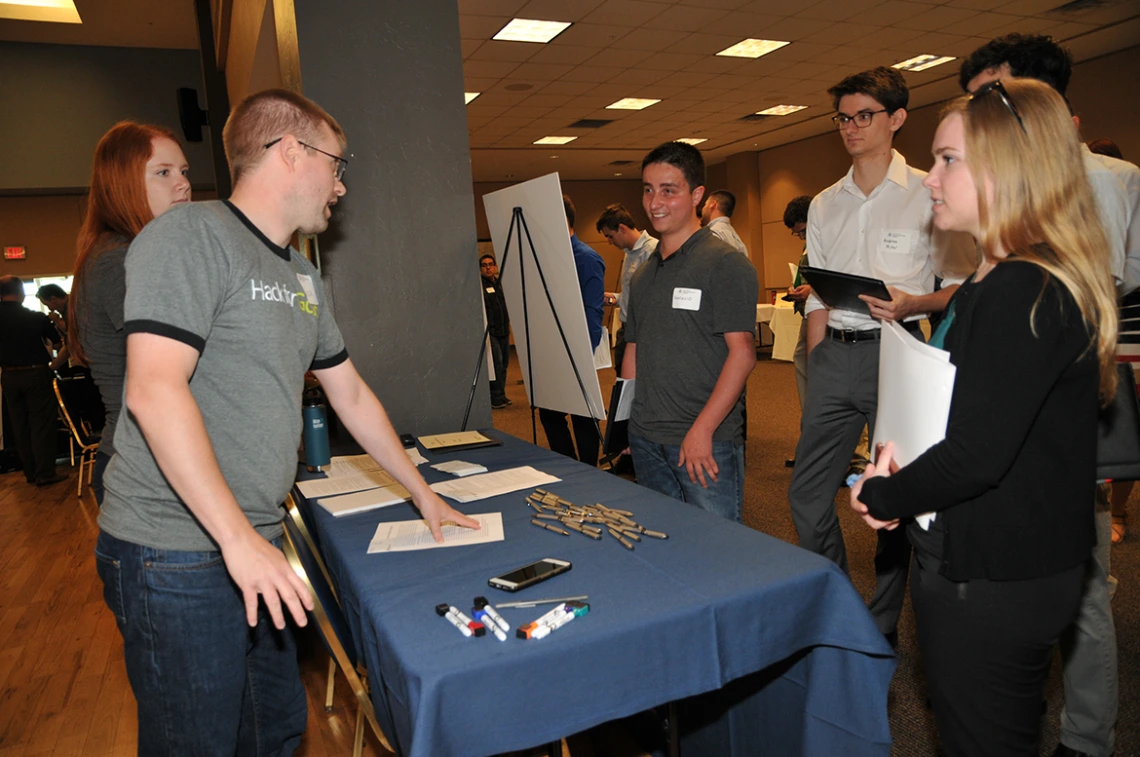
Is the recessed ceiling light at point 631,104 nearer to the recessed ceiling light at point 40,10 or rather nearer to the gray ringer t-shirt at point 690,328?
the recessed ceiling light at point 40,10

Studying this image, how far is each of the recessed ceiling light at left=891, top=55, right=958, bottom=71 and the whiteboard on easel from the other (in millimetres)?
7346

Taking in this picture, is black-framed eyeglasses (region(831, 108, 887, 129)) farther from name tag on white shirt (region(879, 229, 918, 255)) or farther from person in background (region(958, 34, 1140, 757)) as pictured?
person in background (region(958, 34, 1140, 757))

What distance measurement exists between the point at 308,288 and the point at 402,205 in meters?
1.35

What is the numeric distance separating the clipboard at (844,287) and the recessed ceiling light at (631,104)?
8.01m

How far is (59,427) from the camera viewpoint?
6.60 m

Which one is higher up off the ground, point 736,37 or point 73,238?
point 736,37

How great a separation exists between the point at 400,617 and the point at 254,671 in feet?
1.66

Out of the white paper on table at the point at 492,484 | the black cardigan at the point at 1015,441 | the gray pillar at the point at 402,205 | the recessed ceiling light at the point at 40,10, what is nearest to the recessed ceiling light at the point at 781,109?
the recessed ceiling light at the point at 40,10

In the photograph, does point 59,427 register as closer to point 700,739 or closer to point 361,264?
point 361,264

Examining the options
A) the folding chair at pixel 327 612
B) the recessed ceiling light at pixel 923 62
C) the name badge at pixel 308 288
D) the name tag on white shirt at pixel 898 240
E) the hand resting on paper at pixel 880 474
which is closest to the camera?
the hand resting on paper at pixel 880 474

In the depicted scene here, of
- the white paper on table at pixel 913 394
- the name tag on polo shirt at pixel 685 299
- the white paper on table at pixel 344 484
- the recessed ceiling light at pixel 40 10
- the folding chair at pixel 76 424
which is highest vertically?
the recessed ceiling light at pixel 40 10

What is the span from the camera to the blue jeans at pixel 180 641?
3.93 ft

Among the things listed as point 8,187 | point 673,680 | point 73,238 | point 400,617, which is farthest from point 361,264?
point 73,238

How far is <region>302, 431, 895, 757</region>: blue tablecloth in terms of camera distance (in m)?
1.01
